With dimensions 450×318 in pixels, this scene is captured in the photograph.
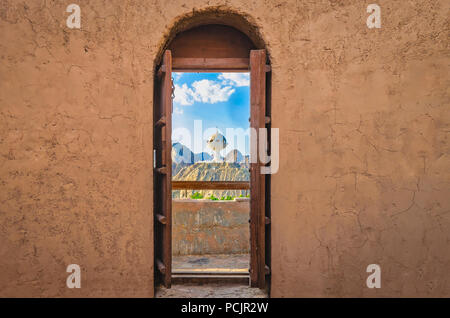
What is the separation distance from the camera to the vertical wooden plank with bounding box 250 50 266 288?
88.6 inches

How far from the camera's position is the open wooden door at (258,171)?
7.38 ft

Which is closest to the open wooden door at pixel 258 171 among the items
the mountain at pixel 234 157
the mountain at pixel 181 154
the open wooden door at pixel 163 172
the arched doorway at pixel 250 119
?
the arched doorway at pixel 250 119

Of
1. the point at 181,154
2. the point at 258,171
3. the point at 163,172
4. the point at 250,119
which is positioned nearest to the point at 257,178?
the point at 258,171

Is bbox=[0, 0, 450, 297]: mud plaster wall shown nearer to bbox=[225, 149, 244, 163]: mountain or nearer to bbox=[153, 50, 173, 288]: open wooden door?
bbox=[153, 50, 173, 288]: open wooden door

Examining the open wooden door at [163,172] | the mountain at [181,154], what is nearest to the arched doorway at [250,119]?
the open wooden door at [163,172]

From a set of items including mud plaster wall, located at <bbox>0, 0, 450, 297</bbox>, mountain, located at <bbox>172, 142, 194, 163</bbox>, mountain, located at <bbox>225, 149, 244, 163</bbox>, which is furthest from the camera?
mountain, located at <bbox>172, 142, 194, 163</bbox>

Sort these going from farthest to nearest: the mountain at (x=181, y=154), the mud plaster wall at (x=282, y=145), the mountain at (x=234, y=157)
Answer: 1. the mountain at (x=181, y=154)
2. the mountain at (x=234, y=157)
3. the mud plaster wall at (x=282, y=145)

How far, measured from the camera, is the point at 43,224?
219 cm

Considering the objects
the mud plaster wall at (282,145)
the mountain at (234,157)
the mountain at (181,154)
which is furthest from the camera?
the mountain at (181,154)

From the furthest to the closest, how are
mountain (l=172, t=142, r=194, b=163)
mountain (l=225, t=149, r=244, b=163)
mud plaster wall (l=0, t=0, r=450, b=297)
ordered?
1. mountain (l=172, t=142, r=194, b=163)
2. mountain (l=225, t=149, r=244, b=163)
3. mud plaster wall (l=0, t=0, r=450, b=297)

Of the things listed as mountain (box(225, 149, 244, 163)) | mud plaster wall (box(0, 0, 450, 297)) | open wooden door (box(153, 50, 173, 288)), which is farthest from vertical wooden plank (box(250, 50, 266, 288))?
mountain (box(225, 149, 244, 163))

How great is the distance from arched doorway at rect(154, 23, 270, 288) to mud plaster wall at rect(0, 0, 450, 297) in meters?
0.12

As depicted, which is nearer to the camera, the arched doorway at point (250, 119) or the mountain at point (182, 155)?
the arched doorway at point (250, 119)

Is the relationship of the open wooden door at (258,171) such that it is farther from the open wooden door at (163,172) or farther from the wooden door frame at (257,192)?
the open wooden door at (163,172)
